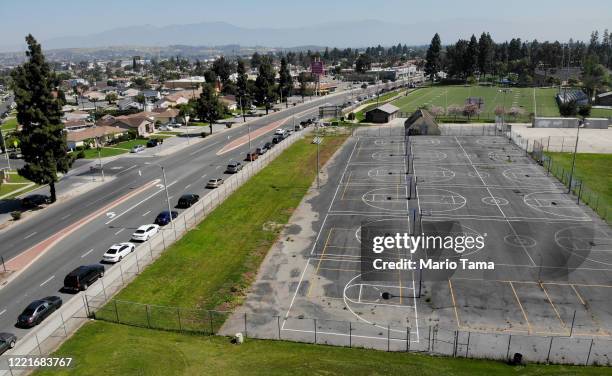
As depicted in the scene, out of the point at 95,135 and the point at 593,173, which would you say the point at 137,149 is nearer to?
the point at 95,135

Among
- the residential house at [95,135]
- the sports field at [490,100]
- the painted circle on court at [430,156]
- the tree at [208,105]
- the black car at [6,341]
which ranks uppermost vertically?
the tree at [208,105]

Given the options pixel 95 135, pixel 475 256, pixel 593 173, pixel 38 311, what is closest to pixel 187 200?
pixel 38 311

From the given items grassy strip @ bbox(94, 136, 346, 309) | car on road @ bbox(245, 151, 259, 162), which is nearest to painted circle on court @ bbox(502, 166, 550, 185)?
grassy strip @ bbox(94, 136, 346, 309)

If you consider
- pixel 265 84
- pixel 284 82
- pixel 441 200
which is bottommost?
pixel 441 200

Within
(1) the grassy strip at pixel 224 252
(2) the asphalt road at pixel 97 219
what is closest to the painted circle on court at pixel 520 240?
(1) the grassy strip at pixel 224 252

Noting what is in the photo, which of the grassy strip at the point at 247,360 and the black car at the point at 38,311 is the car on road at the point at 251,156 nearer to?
the black car at the point at 38,311
